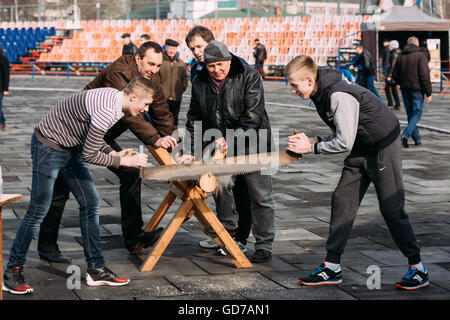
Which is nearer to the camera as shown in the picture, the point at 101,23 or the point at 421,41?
the point at 421,41

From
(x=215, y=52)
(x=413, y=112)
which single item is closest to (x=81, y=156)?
(x=215, y=52)

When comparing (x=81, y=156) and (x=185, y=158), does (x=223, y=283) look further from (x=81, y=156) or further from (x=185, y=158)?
(x=81, y=156)

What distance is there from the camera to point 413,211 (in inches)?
300

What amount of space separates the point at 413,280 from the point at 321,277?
0.61 meters

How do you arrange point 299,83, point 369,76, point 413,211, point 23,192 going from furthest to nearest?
point 369,76 → point 23,192 → point 413,211 → point 299,83

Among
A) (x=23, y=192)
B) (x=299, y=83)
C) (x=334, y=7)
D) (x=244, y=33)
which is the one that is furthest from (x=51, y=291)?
(x=334, y=7)

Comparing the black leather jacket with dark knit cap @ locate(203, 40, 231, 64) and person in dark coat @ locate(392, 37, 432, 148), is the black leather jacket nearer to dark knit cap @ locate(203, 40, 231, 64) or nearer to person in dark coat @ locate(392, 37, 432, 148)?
dark knit cap @ locate(203, 40, 231, 64)

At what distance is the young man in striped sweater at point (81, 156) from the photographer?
491cm

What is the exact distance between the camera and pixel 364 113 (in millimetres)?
4965

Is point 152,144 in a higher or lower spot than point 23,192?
higher

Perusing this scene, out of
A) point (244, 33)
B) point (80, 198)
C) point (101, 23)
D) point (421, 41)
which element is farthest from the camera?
point (101, 23)

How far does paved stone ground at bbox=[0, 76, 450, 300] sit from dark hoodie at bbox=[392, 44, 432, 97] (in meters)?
1.67

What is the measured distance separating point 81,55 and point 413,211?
30.4 metres

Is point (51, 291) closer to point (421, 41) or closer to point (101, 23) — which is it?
point (421, 41)
